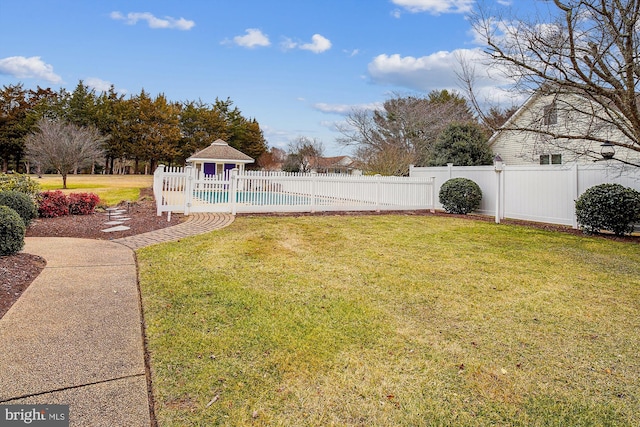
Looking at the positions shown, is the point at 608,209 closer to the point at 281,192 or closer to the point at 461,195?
the point at 461,195

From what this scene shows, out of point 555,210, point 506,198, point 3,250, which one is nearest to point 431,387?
point 3,250

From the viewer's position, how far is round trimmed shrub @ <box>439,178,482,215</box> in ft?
39.2

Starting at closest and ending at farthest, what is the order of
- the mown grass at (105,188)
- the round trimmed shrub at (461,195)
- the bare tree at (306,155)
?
the round trimmed shrub at (461,195) < the mown grass at (105,188) < the bare tree at (306,155)

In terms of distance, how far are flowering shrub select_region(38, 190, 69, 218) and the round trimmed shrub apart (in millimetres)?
12549

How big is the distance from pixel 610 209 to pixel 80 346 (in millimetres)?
10404

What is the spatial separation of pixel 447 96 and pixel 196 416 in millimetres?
35998

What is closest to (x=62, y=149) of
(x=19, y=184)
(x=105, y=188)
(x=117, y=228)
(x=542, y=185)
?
(x=105, y=188)

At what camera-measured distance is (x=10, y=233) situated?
197 inches

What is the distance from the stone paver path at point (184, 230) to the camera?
684 centimetres

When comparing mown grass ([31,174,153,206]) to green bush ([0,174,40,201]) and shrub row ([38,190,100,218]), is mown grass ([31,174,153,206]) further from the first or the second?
green bush ([0,174,40,201])

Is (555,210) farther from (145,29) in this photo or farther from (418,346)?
(145,29)

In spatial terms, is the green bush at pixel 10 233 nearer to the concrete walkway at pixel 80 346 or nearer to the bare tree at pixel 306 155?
the concrete walkway at pixel 80 346

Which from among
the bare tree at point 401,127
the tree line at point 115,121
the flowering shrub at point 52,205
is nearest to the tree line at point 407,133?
the bare tree at point 401,127

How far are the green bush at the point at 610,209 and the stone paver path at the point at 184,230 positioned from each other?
9.04 metres
